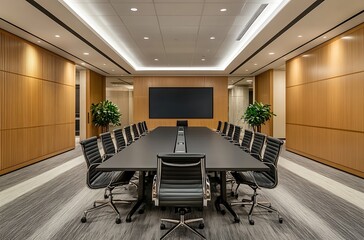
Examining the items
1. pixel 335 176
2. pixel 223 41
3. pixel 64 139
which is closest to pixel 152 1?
pixel 223 41

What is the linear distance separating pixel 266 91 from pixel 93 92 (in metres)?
7.55

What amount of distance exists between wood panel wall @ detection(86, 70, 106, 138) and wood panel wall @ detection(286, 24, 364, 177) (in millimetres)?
7720

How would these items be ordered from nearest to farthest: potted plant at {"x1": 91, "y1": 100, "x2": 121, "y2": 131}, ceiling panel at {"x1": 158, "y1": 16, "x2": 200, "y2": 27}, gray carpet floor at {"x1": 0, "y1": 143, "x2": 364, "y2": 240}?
gray carpet floor at {"x1": 0, "y1": 143, "x2": 364, "y2": 240} < ceiling panel at {"x1": 158, "y1": 16, "x2": 200, "y2": 27} < potted plant at {"x1": 91, "y1": 100, "x2": 121, "y2": 131}

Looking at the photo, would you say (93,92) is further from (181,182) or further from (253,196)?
(181,182)

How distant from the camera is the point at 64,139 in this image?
292 inches

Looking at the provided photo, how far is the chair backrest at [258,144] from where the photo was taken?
11.5 feet

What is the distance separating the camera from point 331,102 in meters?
5.52

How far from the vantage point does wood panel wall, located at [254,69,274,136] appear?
977 cm

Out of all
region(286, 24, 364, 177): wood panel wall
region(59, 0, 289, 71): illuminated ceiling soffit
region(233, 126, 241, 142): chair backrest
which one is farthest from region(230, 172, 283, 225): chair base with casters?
region(59, 0, 289, 71): illuminated ceiling soffit

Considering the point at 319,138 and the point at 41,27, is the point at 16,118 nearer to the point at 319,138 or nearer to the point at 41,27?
the point at 41,27

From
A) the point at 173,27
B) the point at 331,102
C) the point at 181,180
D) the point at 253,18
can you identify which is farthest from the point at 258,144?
the point at 173,27

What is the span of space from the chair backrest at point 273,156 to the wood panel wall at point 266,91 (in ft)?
23.3

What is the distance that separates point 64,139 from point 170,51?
4400 mm

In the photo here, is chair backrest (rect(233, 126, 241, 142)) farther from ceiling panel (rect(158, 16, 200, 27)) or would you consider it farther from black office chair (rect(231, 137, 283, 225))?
ceiling panel (rect(158, 16, 200, 27))
